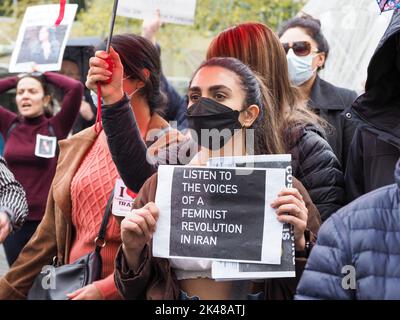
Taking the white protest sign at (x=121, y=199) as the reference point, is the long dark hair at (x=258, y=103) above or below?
above

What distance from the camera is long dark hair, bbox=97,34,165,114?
3.98 meters

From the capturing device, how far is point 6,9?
17.0 meters

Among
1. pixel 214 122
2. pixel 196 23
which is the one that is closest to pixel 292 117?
pixel 214 122

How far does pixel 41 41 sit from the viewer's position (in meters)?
5.48

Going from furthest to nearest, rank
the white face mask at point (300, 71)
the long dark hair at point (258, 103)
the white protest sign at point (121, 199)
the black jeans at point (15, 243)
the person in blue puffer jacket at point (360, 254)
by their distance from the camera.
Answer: the black jeans at point (15, 243) < the white face mask at point (300, 71) < the white protest sign at point (121, 199) < the long dark hair at point (258, 103) < the person in blue puffer jacket at point (360, 254)

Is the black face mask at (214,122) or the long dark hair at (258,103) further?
the long dark hair at (258,103)

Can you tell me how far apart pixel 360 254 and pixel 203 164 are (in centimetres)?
105

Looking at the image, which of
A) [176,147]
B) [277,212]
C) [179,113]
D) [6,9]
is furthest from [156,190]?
[6,9]

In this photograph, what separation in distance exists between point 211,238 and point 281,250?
24 centimetres

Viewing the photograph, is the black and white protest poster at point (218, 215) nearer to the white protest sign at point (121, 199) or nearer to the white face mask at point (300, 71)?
the white protest sign at point (121, 199)

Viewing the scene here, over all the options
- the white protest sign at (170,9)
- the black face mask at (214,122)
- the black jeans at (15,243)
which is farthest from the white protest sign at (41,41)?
the black face mask at (214,122)

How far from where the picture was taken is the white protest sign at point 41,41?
5363 mm

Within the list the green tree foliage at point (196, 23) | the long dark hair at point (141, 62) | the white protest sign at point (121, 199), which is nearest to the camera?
the white protest sign at point (121, 199)
